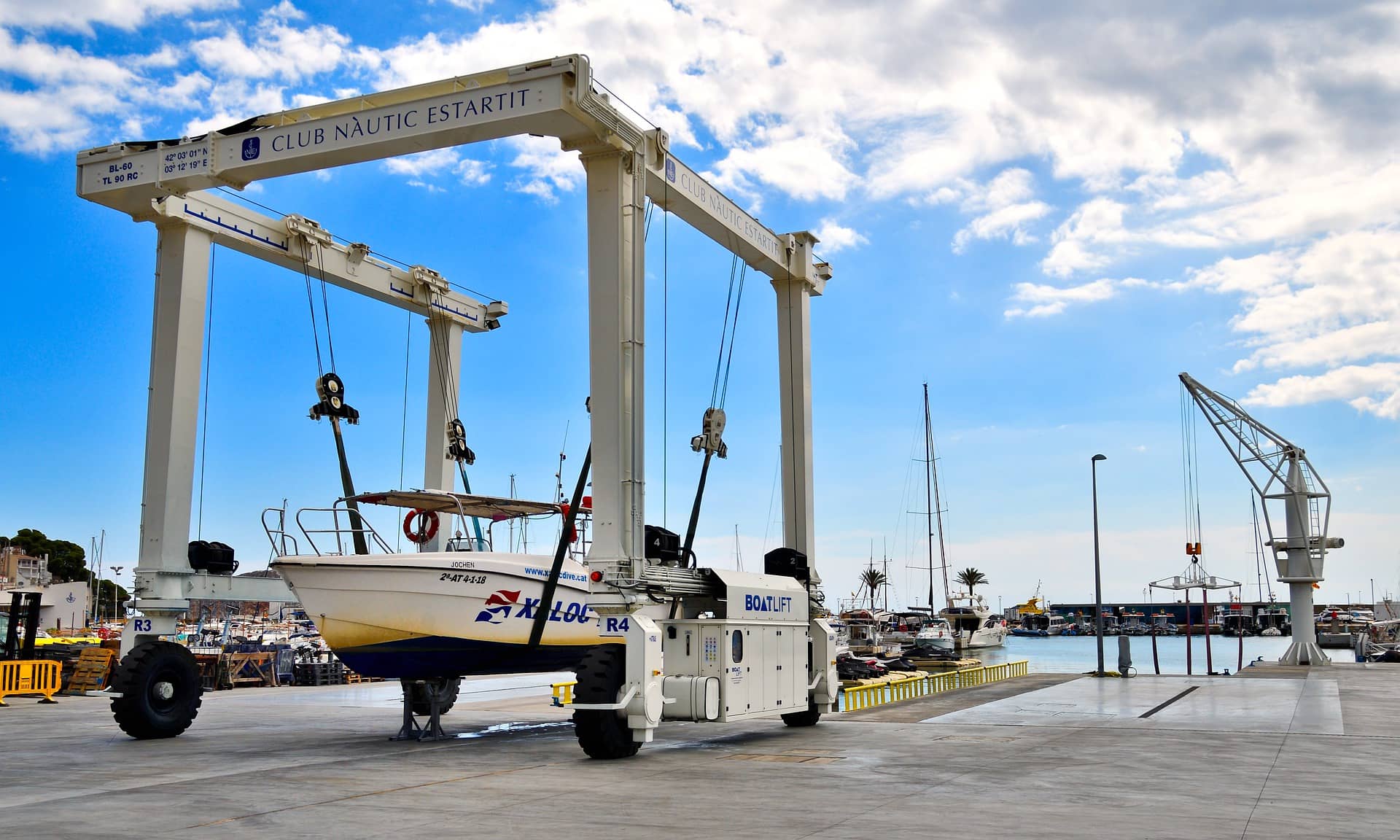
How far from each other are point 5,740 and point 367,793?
931 centimetres

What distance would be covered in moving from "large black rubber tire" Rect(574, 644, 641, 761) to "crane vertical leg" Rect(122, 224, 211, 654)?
8004mm

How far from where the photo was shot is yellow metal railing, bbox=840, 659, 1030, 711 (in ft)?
83.5

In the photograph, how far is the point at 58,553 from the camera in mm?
108188

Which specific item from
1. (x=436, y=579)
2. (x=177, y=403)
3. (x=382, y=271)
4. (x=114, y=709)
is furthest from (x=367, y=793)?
(x=382, y=271)

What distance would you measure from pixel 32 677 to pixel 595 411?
1883 centimetres

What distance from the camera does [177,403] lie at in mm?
19531

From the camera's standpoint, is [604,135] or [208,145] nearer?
[604,135]

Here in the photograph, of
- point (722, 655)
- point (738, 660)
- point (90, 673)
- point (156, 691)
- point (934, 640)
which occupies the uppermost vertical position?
point (722, 655)

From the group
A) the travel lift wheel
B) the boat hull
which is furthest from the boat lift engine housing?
the travel lift wheel

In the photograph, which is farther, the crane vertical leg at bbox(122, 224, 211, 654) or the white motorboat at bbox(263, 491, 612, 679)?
the crane vertical leg at bbox(122, 224, 211, 654)

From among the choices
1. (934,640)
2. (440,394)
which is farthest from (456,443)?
(934,640)

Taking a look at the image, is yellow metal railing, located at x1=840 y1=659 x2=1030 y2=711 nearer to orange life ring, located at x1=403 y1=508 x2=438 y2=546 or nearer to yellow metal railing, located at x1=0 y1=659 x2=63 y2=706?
orange life ring, located at x1=403 y1=508 x2=438 y2=546

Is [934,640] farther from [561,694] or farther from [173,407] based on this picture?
[173,407]

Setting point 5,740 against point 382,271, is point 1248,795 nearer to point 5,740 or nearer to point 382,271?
point 5,740
